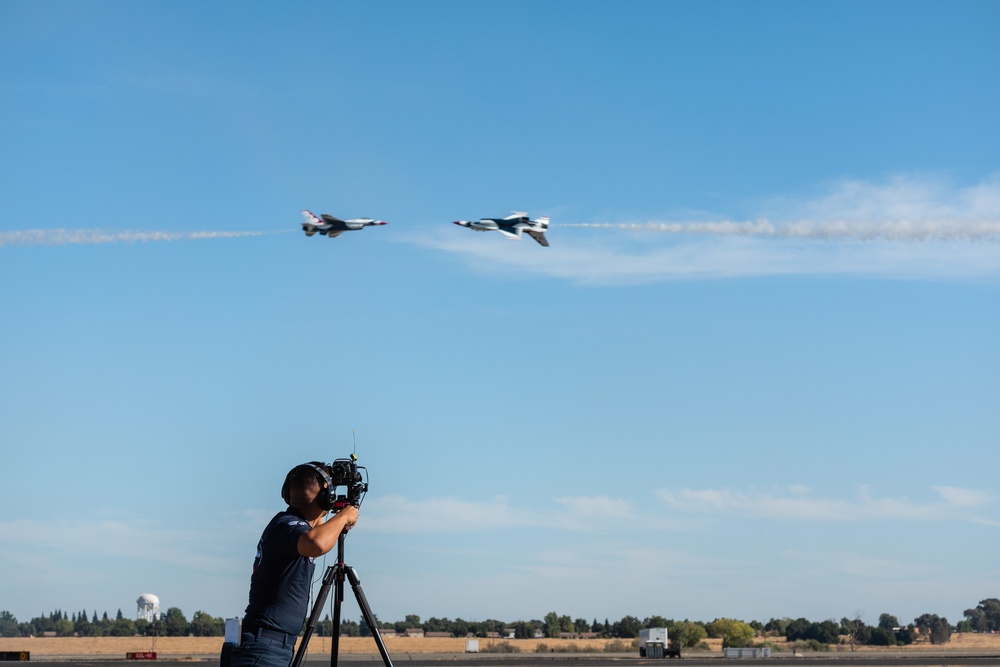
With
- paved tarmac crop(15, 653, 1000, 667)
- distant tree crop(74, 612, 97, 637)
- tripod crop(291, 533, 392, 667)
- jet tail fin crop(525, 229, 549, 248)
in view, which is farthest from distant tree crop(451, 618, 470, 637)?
tripod crop(291, 533, 392, 667)

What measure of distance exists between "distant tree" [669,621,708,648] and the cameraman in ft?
431

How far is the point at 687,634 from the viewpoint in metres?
138

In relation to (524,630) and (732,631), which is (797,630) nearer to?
(732,631)

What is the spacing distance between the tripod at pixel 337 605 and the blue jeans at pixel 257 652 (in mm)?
1022

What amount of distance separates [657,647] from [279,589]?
274ft

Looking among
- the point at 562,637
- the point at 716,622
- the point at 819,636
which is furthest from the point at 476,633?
the point at 819,636

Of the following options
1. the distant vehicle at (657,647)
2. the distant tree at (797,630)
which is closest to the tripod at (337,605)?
the distant vehicle at (657,647)

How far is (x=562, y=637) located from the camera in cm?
16900

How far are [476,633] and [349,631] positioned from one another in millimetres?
18834

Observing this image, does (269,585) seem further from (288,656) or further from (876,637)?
A: (876,637)

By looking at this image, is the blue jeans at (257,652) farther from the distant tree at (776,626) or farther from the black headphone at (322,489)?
the distant tree at (776,626)

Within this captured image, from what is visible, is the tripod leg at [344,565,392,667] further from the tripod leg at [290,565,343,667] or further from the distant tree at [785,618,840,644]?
the distant tree at [785,618,840,644]

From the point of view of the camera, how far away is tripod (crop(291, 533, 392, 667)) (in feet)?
30.1

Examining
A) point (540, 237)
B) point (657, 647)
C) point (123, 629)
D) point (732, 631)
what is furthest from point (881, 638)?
point (540, 237)
